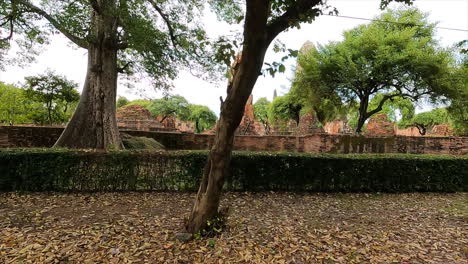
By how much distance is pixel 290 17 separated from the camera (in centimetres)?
303

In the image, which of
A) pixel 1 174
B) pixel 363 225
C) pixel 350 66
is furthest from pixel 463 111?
pixel 1 174

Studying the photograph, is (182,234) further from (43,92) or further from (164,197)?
(43,92)

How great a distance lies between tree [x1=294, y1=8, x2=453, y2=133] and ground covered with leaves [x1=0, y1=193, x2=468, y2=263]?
8.24 meters

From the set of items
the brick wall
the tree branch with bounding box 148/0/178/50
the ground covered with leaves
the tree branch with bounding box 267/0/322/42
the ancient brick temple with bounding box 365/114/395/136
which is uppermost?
the tree branch with bounding box 148/0/178/50

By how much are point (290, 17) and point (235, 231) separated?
9.57 ft

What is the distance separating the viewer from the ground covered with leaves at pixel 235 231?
290 centimetres

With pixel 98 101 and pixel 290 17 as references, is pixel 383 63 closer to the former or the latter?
pixel 290 17

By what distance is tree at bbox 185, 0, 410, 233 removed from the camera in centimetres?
283

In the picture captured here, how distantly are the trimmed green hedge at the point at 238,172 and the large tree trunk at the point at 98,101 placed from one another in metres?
3.05

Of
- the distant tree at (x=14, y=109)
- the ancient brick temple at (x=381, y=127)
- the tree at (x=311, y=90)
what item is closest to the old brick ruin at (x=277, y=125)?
the ancient brick temple at (x=381, y=127)

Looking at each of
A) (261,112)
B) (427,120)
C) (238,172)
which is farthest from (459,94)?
(261,112)

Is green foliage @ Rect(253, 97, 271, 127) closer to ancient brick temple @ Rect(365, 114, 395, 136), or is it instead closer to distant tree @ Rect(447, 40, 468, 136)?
ancient brick temple @ Rect(365, 114, 395, 136)

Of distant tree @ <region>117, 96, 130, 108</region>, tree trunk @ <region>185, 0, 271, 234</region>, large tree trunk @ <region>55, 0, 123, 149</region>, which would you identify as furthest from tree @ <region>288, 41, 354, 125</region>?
distant tree @ <region>117, 96, 130, 108</region>

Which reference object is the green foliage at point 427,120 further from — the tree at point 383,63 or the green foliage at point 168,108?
the green foliage at point 168,108
